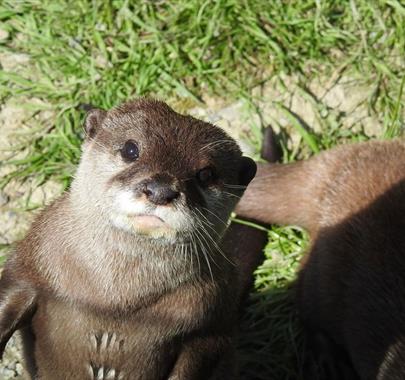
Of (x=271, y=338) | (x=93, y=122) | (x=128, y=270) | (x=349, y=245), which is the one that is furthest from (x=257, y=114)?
(x=128, y=270)

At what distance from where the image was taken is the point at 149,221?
1729mm

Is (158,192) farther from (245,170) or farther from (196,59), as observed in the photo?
(196,59)

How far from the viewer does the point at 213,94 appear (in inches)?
128

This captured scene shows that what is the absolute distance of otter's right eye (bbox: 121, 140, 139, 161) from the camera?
6.13ft

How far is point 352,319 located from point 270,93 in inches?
43.9

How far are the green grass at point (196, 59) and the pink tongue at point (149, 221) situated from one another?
1313 millimetres

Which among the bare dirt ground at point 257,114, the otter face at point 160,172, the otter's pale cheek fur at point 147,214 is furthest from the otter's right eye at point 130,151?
the bare dirt ground at point 257,114

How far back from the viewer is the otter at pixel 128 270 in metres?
1.90

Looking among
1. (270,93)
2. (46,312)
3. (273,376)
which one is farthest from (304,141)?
(46,312)

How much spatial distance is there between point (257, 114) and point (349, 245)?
2.67 feet

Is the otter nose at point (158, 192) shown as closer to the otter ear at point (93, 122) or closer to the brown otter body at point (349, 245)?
the otter ear at point (93, 122)

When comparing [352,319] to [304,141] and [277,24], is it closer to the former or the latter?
[304,141]

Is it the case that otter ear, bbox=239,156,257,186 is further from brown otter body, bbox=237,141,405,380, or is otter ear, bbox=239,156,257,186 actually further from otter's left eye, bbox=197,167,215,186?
brown otter body, bbox=237,141,405,380

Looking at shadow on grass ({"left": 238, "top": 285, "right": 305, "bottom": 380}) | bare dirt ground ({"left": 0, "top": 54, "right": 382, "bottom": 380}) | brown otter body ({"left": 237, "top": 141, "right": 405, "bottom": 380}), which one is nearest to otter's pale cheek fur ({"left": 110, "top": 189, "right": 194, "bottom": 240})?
brown otter body ({"left": 237, "top": 141, "right": 405, "bottom": 380})
